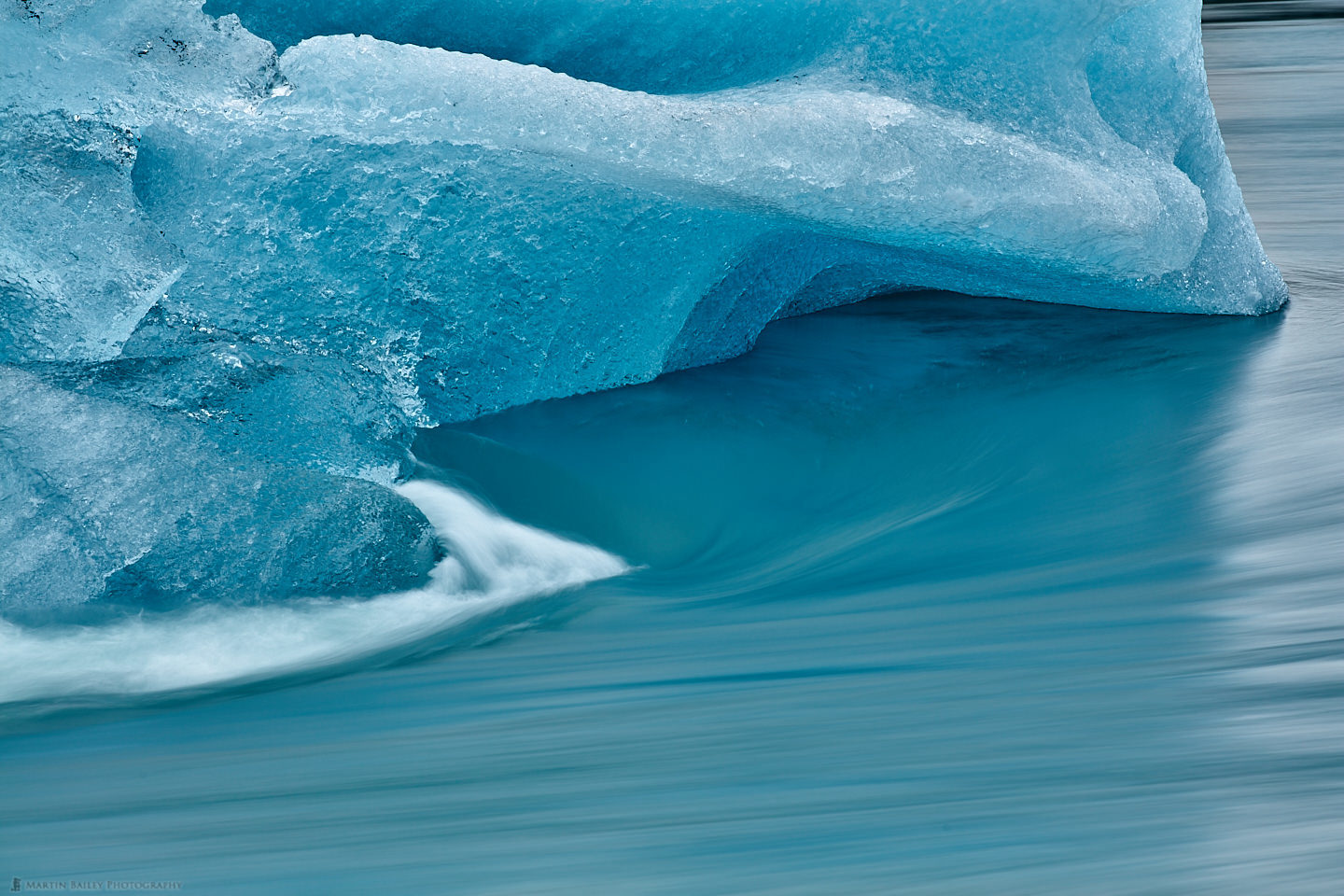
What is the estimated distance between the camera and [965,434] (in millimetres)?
2197

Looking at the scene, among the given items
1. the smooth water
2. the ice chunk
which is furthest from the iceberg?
the smooth water

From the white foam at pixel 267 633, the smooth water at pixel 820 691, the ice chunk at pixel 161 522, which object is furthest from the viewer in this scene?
the ice chunk at pixel 161 522

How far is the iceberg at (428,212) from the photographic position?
1710mm

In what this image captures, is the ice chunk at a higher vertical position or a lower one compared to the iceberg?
lower

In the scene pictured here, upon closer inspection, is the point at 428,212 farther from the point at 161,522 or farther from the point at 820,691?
the point at 820,691

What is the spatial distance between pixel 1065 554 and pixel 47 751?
3.86 ft

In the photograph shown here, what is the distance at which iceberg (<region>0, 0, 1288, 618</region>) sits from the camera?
1.71m

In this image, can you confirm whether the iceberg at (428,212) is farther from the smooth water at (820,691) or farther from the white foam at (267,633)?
the smooth water at (820,691)

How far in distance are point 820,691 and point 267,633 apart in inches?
24.6

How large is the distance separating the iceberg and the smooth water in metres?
0.16

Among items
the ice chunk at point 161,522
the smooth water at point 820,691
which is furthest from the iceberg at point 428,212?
the smooth water at point 820,691

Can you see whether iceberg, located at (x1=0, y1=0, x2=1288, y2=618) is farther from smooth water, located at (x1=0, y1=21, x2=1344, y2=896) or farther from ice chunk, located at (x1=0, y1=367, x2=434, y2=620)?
smooth water, located at (x1=0, y1=21, x2=1344, y2=896)

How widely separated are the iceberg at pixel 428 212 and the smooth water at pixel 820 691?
0.16 m

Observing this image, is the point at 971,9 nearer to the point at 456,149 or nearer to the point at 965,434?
the point at 965,434
